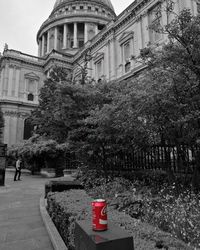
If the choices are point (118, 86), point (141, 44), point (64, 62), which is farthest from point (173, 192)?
point (64, 62)

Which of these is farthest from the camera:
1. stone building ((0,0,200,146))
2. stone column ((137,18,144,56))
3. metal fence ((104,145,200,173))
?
stone building ((0,0,200,146))

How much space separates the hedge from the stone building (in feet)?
33.4

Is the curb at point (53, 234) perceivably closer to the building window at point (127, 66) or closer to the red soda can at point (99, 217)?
the red soda can at point (99, 217)

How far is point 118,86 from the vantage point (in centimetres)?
1193

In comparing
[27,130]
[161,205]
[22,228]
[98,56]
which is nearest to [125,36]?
[98,56]

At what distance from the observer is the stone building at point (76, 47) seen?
93.1ft

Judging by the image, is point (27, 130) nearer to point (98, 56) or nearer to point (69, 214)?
point (98, 56)

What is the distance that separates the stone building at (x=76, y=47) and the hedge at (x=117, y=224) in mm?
10173

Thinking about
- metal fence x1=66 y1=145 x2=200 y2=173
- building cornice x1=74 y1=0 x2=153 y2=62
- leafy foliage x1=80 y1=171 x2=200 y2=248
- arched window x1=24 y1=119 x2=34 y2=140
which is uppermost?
building cornice x1=74 y1=0 x2=153 y2=62

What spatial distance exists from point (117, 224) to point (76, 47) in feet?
185

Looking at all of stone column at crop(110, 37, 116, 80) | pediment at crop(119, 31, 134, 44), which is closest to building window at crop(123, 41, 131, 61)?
pediment at crop(119, 31, 134, 44)

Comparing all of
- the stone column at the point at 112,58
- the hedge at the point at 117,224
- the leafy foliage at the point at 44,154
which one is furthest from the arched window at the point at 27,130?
the hedge at the point at 117,224

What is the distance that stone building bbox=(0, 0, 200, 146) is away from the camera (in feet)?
93.1

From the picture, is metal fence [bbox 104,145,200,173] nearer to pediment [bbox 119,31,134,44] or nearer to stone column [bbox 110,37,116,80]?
stone column [bbox 110,37,116,80]
